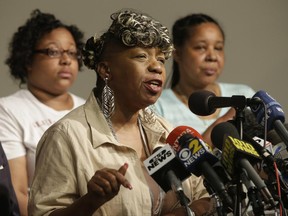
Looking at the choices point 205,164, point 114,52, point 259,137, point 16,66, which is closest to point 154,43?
point 114,52

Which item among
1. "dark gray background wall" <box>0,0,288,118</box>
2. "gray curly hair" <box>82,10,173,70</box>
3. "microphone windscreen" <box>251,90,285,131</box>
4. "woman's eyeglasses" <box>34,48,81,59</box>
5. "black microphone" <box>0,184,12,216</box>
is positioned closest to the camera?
"microphone windscreen" <box>251,90,285,131</box>

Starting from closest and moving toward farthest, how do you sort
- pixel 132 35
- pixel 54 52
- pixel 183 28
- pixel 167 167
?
1. pixel 167 167
2. pixel 132 35
3. pixel 54 52
4. pixel 183 28

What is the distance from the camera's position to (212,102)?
220 cm

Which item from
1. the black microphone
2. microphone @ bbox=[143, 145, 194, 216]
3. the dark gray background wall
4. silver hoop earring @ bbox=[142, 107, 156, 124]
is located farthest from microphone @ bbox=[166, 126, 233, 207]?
the dark gray background wall

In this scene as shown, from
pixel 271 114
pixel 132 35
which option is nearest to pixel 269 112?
pixel 271 114

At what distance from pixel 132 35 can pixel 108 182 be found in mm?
718

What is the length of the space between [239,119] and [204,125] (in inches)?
69.9

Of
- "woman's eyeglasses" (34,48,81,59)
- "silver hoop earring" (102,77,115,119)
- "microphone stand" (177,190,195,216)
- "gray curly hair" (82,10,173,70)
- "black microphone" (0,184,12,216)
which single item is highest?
"gray curly hair" (82,10,173,70)

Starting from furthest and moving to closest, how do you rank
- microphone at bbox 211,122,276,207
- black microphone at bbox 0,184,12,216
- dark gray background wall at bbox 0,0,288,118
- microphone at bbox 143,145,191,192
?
dark gray background wall at bbox 0,0,288,118 < black microphone at bbox 0,184,12,216 < microphone at bbox 143,145,191,192 < microphone at bbox 211,122,276,207

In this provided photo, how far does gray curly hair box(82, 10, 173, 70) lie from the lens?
8.67ft

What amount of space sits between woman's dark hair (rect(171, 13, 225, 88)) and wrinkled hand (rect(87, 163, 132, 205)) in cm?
220

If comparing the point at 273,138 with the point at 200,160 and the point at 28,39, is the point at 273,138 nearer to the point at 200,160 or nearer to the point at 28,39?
the point at 200,160

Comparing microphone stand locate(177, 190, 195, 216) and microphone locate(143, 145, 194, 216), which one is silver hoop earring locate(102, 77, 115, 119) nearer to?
microphone locate(143, 145, 194, 216)

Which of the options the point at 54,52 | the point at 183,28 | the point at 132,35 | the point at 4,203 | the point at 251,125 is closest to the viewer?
the point at 251,125
